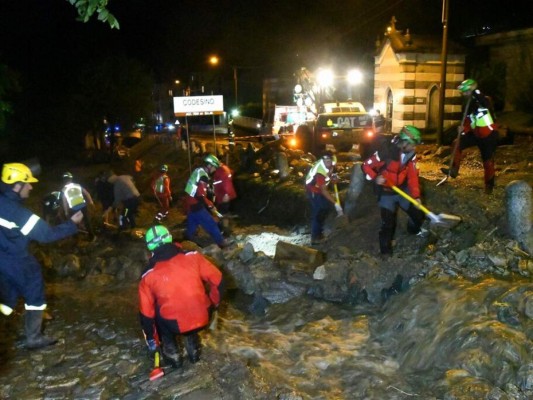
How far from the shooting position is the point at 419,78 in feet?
67.9

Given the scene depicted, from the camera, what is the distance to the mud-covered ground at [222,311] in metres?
4.98

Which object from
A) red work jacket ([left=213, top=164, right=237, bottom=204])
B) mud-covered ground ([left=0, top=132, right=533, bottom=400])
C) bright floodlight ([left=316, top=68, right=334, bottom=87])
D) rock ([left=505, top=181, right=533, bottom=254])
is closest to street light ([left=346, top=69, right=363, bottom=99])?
bright floodlight ([left=316, top=68, right=334, bottom=87])

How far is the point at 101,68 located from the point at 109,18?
92.2 feet

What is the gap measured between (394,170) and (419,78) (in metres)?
14.8

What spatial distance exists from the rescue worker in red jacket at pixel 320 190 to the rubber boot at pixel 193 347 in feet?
14.2

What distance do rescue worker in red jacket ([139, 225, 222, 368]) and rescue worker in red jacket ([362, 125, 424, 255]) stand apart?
304cm

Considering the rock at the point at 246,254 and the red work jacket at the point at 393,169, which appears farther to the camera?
the rock at the point at 246,254

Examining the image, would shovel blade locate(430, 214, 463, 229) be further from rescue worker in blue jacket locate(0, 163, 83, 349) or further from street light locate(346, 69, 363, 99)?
street light locate(346, 69, 363, 99)

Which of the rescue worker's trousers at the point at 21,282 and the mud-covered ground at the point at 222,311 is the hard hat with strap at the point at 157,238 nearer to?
the mud-covered ground at the point at 222,311

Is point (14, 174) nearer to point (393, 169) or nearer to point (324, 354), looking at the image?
point (324, 354)

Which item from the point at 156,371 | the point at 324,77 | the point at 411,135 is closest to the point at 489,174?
the point at 411,135

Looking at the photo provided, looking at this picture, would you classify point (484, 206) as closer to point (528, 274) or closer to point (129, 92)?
point (528, 274)

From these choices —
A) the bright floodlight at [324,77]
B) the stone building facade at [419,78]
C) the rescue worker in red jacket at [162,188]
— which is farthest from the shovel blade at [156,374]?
the bright floodlight at [324,77]

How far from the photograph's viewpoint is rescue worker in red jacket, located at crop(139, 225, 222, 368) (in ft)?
15.1
